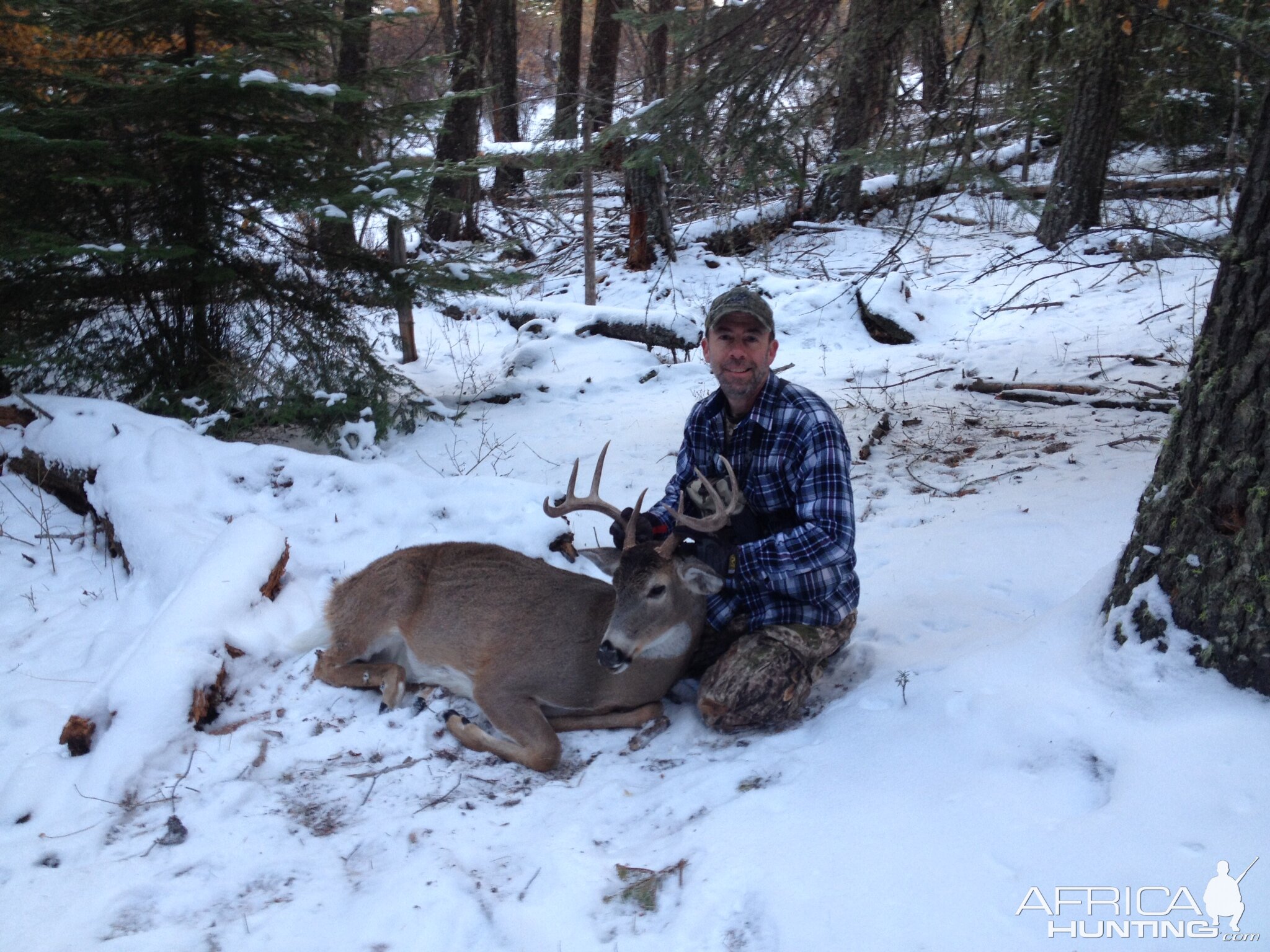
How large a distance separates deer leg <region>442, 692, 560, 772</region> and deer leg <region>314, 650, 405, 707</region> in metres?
0.39

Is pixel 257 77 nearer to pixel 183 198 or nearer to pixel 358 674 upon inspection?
pixel 183 198

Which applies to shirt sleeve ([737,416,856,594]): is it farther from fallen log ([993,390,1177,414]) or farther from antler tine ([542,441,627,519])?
fallen log ([993,390,1177,414])

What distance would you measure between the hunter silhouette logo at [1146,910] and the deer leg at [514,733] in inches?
75.2

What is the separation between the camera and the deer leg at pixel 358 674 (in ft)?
14.0

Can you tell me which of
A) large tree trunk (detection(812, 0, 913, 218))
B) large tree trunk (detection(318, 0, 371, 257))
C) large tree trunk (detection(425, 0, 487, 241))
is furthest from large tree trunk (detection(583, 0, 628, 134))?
large tree trunk (detection(812, 0, 913, 218))

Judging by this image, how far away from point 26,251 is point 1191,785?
6.77m

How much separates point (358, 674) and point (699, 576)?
1.77 m

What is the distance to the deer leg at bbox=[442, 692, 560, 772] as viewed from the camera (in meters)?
3.66

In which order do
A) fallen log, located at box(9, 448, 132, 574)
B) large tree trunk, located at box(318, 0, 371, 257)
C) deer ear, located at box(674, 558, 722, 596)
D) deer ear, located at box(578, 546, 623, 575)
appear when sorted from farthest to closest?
large tree trunk, located at box(318, 0, 371, 257) → fallen log, located at box(9, 448, 132, 574) → deer ear, located at box(578, 546, 623, 575) → deer ear, located at box(674, 558, 722, 596)

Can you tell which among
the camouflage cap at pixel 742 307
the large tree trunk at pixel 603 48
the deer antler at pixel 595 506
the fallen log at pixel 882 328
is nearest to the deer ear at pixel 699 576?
the deer antler at pixel 595 506

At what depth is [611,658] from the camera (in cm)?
362

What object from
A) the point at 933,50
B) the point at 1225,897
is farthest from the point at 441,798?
the point at 933,50

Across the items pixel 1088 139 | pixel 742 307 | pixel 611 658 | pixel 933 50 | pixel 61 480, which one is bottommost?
pixel 611 658

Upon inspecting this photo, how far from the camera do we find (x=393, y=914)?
8.78 feet
